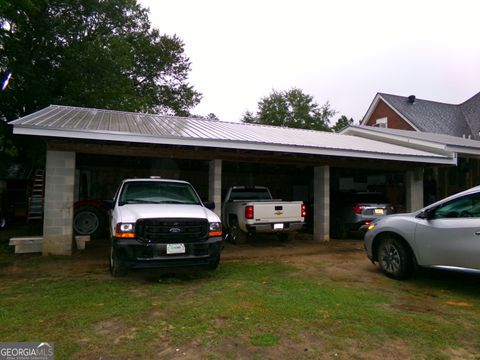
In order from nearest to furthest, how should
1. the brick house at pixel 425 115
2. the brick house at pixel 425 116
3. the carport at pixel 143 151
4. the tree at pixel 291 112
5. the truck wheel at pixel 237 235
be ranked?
the carport at pixel 143 151 → the truck wheel at pixel 237 235 → the brick house at pixel 425 116 → the brick house at pixel 425 115 → the tree at pixel 291 112

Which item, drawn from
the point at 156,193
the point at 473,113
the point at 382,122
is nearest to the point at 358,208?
the point at 156,193

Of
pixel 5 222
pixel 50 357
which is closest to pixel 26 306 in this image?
pixel 50 357

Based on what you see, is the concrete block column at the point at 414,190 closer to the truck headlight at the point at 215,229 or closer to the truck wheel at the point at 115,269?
the truck headlight at the point at 215,229

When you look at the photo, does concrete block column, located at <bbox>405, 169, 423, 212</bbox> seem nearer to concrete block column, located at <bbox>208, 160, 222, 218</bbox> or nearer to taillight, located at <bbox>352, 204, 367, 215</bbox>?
taillight, located at <bbox>352, 204, 367, 215</bbox>

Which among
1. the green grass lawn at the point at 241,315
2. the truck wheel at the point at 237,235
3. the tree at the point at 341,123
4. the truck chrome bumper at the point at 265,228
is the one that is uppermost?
the tree at the point at 341,123

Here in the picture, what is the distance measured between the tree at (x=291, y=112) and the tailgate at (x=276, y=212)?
3377cm

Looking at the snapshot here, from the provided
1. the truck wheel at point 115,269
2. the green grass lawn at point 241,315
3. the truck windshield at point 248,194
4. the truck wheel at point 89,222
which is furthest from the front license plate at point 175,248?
the truck wheel at point 89,222

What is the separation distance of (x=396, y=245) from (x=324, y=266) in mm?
1806

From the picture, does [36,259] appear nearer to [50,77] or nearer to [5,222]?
[5,222]

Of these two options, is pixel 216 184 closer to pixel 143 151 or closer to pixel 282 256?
pixel 143 151

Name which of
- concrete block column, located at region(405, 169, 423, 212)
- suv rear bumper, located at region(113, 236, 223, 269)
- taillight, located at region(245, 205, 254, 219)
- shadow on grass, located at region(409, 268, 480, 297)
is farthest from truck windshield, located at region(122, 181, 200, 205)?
concrete block column, located at region(405, 169, 423, 212)

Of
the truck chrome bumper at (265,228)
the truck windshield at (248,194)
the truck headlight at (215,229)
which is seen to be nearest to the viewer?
the truck headlight at (215,229)

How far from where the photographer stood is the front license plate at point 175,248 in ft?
20.2

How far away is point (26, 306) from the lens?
5.03m
